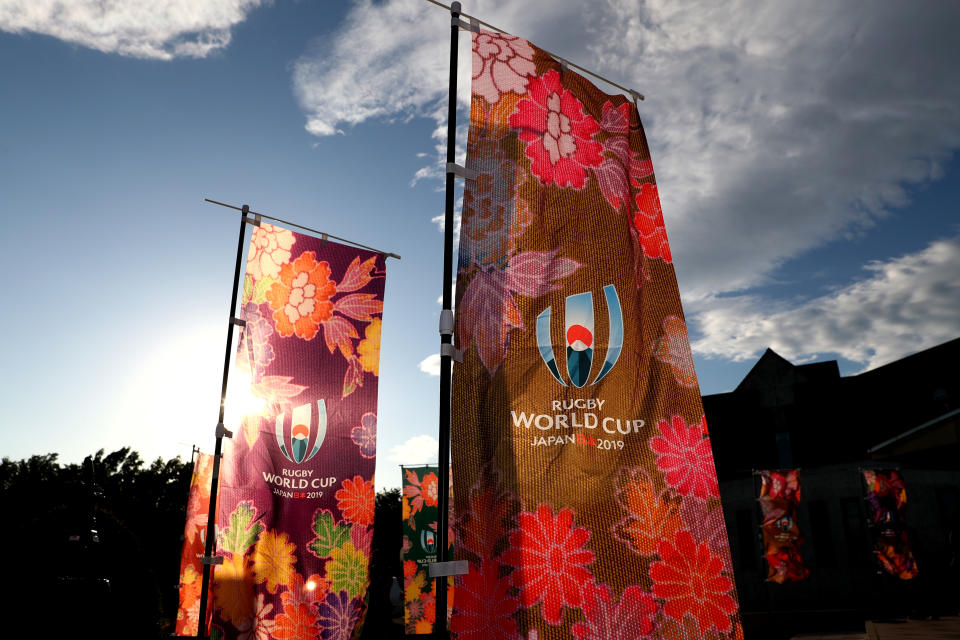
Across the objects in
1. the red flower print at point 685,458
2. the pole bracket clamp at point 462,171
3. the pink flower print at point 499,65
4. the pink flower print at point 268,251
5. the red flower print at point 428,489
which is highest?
the pink flower print at point 268,251

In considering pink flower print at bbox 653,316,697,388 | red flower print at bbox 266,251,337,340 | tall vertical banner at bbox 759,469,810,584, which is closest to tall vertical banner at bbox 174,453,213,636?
red flower print at bbox 266,251,337,340

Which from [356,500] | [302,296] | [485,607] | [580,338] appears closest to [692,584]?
[485,607]

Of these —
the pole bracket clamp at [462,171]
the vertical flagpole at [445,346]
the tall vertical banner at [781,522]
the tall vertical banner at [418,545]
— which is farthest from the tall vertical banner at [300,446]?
the tall vertical banner at [781,522]

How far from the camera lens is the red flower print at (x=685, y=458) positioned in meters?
4.26

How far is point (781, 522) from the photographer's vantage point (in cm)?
2116

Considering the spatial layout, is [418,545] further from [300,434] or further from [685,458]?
[685,458]

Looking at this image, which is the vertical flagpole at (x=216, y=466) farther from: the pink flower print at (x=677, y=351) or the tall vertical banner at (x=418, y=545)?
the tall vertical banner at (x=418, y=545)

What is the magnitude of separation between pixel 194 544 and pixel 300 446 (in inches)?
455

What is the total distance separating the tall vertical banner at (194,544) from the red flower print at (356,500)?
10.5 meters

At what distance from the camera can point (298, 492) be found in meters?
8.82

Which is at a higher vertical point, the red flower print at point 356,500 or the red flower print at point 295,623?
the red flower print at point 356,500

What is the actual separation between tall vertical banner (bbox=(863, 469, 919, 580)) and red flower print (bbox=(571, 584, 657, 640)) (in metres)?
19.2

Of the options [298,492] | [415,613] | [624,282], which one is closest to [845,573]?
[415,613]

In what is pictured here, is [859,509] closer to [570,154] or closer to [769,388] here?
[769,388]
